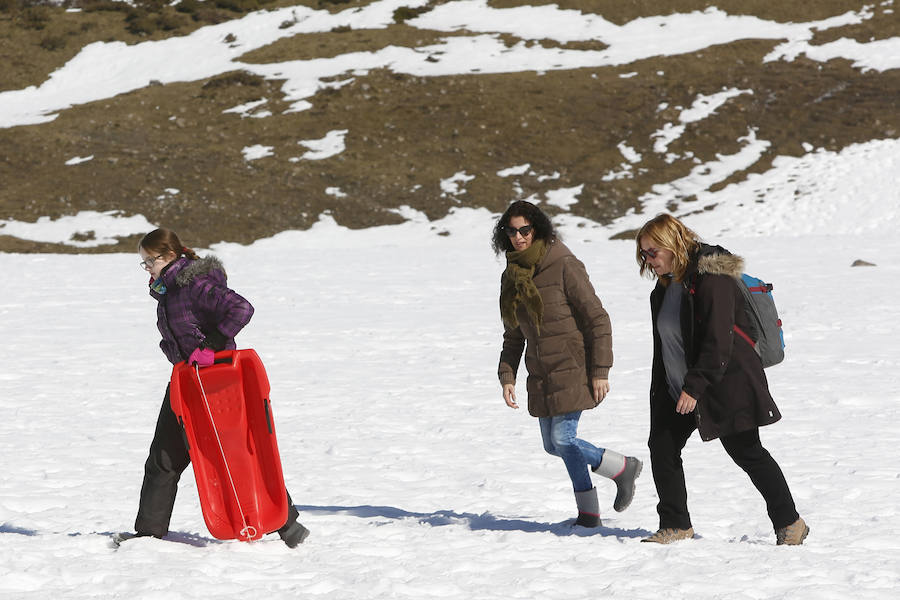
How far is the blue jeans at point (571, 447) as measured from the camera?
194 inches

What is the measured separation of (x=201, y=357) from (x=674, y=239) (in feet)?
→ 7.30

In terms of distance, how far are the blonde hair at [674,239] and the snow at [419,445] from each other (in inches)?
52.6

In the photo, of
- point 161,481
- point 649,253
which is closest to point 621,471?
point 649,253

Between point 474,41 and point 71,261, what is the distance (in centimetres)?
2637

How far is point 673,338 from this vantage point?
14.9 feet

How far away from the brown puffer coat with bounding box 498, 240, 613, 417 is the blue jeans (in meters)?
0.10

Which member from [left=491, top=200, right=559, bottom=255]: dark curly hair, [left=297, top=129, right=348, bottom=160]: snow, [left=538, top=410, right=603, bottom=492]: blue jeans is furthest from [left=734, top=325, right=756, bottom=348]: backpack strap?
[left=297, top=129, right=348, bottom=160]: snow

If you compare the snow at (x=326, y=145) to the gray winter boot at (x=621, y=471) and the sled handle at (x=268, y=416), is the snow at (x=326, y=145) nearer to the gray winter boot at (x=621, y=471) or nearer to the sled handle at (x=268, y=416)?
the gray winter boot at (x=621, y=471)

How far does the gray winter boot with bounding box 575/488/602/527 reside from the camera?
515 cm

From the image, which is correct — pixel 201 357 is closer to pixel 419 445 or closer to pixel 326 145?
pixel 419 445

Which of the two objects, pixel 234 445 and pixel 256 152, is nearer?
pixel 234 445

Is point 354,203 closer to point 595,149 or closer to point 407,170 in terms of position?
point 407,170

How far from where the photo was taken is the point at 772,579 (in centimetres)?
412

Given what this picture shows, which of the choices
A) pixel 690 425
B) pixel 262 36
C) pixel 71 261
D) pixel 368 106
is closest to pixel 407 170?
pixel 368 106
